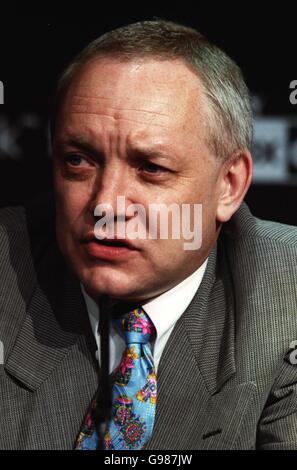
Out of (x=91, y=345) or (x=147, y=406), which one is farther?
(x=91, y=345)

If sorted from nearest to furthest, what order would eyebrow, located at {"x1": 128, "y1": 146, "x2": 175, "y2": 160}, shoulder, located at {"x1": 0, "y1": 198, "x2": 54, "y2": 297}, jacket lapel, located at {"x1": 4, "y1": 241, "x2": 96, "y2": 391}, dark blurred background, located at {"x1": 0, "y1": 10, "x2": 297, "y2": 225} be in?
eyebrow, located at {"x1": 128, "y1": 146, "x2": 175, "y2": 160}
jacket lapel, located at {"x1": 4, "y1": 241, "x2": 96, "y2": 391}
shoulder, located at {"x1": 0, "y1": 198, "x2": 54, "y2": 297}
dark blurred background, located at {"x1": 0, "y1": 10, "x2": 297, "y2": 225}

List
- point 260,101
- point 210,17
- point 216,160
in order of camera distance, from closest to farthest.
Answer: point 216,160
point 210,17
point 260,101

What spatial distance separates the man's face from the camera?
1.37 m

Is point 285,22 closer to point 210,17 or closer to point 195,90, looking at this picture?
point 210,17

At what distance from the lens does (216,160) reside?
150 cm

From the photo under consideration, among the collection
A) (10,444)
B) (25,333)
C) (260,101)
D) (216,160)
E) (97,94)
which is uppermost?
(97,94)

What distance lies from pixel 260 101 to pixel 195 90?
94cm

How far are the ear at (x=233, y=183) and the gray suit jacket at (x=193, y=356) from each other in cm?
10

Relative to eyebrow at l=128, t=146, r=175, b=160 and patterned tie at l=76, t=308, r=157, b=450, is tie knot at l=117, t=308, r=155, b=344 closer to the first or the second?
patterned tie at l=76, t=308, r=157, b=450

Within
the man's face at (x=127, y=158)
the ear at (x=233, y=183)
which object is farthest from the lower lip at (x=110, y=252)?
the ear at (x=233, y=183)

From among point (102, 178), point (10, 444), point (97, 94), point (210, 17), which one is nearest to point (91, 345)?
point (10, 444)

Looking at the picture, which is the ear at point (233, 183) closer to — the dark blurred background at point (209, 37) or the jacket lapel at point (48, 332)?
the jacket lapel at point (48, 332)

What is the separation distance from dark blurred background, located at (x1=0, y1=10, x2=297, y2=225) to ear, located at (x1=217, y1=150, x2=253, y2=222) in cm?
67

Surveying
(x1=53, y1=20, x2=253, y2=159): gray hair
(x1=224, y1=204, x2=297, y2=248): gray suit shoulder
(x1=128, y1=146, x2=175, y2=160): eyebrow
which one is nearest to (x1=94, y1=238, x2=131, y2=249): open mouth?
(x1=128, y1=146, x2=175, y2=160): eyebrow
